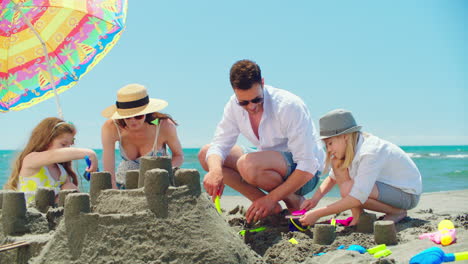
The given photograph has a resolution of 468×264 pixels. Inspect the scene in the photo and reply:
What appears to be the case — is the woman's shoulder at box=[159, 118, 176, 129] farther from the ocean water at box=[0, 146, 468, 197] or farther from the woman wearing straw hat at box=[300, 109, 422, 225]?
the woman wearing straw hat at box=[300, 109, 422, 225]

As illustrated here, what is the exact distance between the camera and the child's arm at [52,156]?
4.59m

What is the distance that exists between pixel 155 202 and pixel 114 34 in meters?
3.68

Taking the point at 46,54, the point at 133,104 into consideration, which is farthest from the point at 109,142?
the point at 46,54

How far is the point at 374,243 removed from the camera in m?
3.79

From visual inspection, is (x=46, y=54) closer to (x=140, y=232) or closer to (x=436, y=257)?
(x=140, y=232)

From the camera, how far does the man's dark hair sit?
4.22m

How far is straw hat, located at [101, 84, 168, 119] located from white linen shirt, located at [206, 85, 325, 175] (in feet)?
2.22

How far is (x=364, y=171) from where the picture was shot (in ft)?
13.9

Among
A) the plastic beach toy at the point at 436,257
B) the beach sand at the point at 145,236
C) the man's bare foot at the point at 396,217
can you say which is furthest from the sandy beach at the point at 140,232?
the man's bare foot at the point at 396,217

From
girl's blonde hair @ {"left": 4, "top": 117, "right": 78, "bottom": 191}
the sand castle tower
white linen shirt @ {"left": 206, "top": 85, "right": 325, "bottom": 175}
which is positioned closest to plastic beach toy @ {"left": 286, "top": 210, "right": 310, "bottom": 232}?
white linen shirt @ {"left": 206, "top": 85, "right": 325, "bottom": 175}

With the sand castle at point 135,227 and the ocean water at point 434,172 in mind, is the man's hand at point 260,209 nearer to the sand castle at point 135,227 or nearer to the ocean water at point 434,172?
the sand castle at point 135,227

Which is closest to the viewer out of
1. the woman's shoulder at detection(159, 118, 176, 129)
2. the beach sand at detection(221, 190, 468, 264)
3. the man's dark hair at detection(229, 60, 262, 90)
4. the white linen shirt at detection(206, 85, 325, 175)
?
the beach sand at detection(221, 190, 468, 264)

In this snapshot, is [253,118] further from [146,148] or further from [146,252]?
[146,252]

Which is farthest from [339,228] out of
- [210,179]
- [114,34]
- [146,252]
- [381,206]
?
[114,34]
